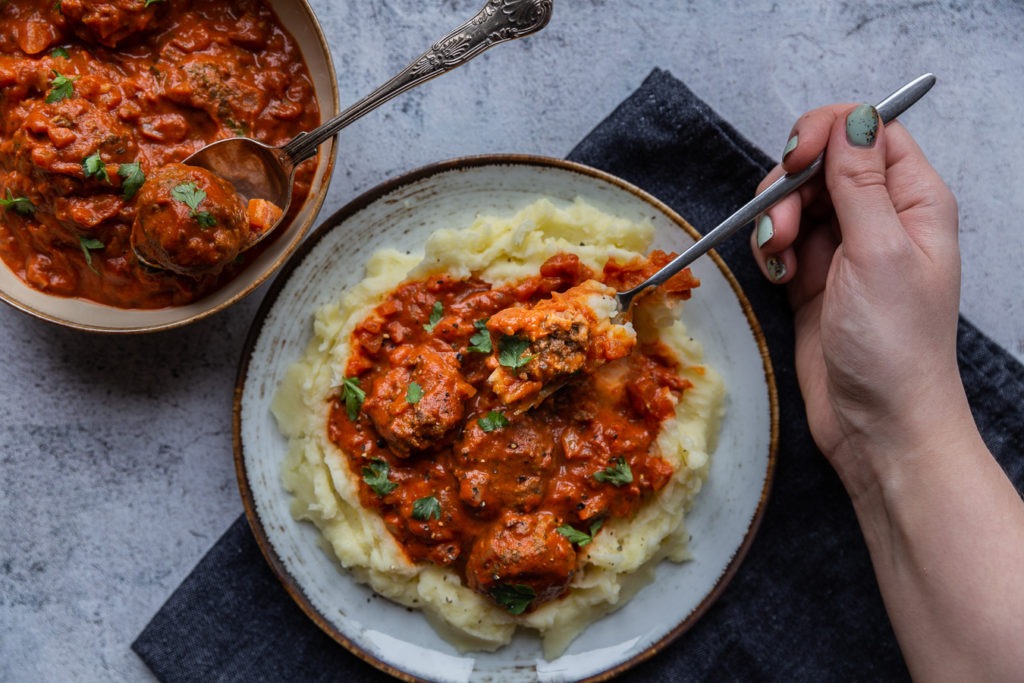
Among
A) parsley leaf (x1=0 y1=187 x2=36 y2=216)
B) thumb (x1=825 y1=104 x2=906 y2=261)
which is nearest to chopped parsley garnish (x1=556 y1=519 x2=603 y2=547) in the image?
thumb (x1=825 y1=104 x2=906 y2=261)

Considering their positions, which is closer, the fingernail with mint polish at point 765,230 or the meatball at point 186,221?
the meatball at point 186,221

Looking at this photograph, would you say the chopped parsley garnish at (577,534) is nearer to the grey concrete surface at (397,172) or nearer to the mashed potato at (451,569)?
the mashed potato at (451,569)

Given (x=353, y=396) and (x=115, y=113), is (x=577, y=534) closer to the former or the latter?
(x=353, y=396)

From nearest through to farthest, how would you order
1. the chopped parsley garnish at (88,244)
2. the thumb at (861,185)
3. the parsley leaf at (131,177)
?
the thumb at (861,185) → the parsley leaf at (131,177) → the chopped parsley garnish at (88,244)

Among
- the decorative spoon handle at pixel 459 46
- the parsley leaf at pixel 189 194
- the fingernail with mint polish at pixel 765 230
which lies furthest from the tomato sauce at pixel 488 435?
the parsley leaf at pixel 189 194

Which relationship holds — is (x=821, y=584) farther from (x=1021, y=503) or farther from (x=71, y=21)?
(x=71, y=21)

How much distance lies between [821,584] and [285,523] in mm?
3461

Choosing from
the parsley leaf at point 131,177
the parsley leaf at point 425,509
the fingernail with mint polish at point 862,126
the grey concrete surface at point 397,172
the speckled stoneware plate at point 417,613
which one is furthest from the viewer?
the grey concrete surface at point 397,172

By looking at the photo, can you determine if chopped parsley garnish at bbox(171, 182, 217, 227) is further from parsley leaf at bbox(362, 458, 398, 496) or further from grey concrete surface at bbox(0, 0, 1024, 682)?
parsley leaf at bbox(362, 458, 398, 496)

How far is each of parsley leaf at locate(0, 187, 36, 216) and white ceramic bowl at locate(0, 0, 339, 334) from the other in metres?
0.36

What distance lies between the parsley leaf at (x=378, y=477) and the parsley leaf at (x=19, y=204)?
237 cm

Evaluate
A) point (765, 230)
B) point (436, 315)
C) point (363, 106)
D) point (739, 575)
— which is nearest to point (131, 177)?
point (363, 106)

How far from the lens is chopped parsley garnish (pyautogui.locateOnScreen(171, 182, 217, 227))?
14.4 ft

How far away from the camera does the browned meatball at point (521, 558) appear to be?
453 centimetres
